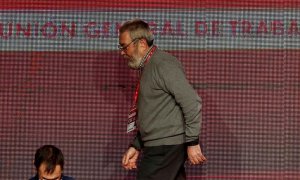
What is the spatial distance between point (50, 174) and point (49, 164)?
52mm

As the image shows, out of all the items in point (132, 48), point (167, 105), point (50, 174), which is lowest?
point (50, 174)

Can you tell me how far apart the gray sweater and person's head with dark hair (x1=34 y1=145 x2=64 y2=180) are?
42cm

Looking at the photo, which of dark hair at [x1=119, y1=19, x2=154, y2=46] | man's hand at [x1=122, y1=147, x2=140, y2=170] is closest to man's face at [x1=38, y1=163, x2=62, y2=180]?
man's hand at [x1=122, y1=147, x2=140, y2=170]

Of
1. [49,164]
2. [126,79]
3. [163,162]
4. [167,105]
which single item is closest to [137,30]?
[167,105]

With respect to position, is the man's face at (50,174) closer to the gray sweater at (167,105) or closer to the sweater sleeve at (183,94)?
the gray sweater at (167,105)

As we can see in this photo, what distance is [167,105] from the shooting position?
3.51 m

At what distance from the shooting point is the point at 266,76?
5336 mm

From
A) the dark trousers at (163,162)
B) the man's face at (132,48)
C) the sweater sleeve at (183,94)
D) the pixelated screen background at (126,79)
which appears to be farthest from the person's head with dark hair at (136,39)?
the pixelated screen background at (126,79)

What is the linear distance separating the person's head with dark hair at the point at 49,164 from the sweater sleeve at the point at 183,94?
589 mm

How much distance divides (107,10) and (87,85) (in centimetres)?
55

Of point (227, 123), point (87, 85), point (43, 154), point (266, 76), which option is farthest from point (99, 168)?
point (43, 154)

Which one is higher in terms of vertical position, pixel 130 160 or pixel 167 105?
pixel 167 105

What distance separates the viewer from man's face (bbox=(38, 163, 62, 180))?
342cm

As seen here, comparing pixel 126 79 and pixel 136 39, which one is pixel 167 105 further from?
pixel 126 79
